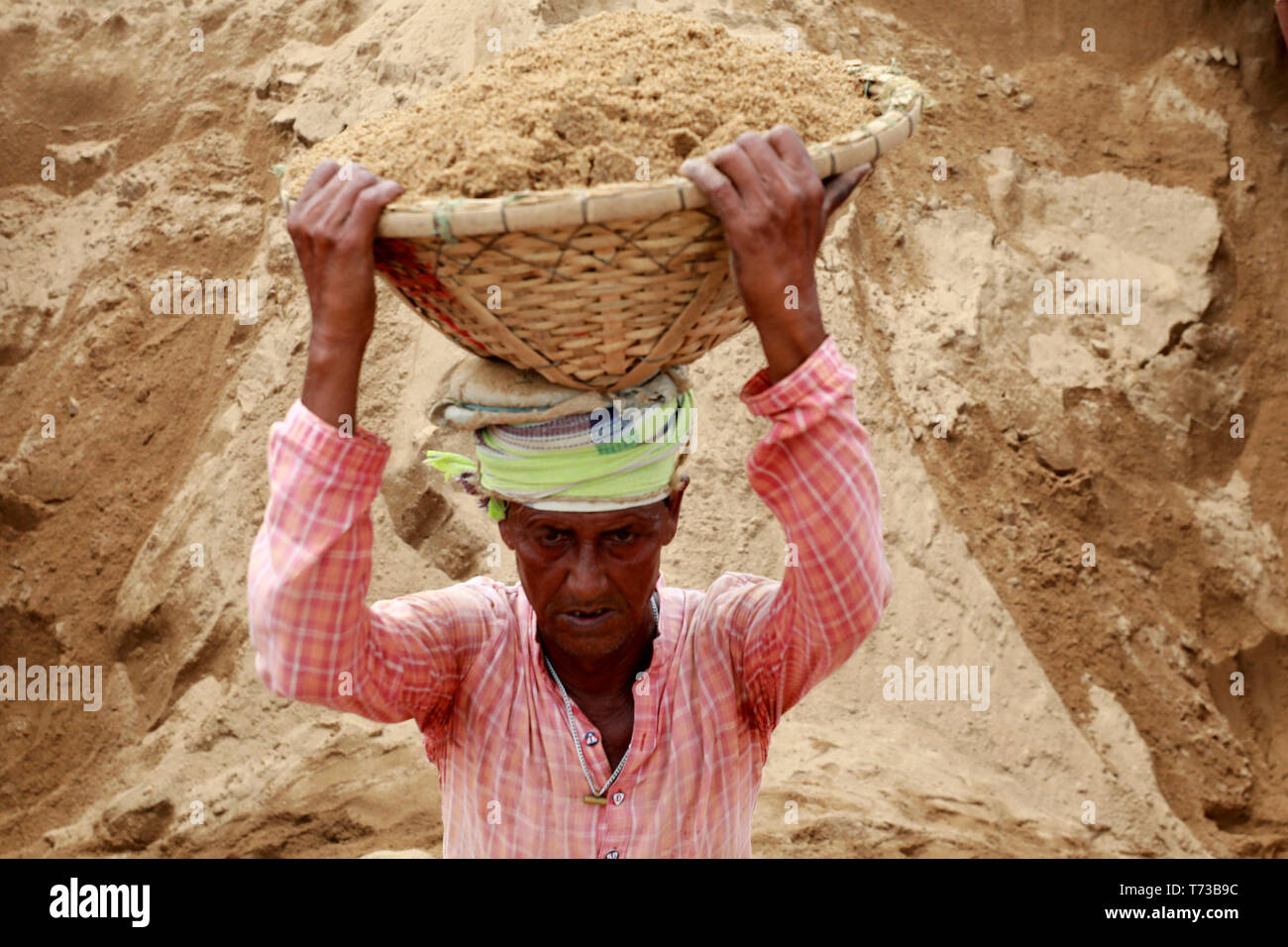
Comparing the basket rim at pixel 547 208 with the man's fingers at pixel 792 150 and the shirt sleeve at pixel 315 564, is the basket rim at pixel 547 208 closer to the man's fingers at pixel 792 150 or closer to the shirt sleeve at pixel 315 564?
the man's fingers at pixel 792 150

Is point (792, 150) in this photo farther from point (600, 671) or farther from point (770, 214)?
point (600, 671)

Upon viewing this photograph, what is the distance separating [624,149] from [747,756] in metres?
0.97

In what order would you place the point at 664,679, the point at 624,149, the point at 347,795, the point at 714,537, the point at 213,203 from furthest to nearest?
the point at 213,203 < the point at 714,537 < the point at 347,795 < the point at 664,679 < the point at 624,149

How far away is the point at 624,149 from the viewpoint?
5.65 feet

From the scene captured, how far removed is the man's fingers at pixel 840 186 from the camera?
5.53 ft

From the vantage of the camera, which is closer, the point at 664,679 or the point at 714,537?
the point at 664,679

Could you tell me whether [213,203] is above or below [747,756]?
above

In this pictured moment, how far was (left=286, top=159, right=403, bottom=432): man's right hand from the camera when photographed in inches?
64.4

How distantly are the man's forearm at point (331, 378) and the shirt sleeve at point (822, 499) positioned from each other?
20.0 inches

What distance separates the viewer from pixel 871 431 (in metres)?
5.32

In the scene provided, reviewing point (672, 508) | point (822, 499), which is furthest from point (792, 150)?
point (672, 508)

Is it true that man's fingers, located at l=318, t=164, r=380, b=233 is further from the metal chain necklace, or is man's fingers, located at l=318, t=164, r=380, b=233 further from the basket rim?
the metal chain necklace

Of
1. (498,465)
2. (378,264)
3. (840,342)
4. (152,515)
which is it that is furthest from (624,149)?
(152,515)

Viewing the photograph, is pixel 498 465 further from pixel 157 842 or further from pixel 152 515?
pixel 152 515
